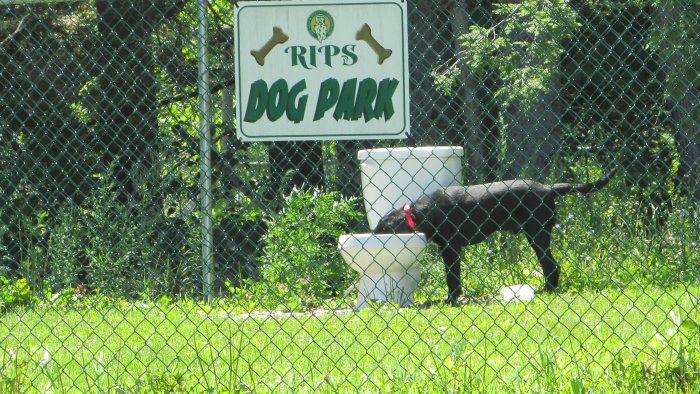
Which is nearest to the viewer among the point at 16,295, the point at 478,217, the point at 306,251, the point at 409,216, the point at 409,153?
the point at 409,153

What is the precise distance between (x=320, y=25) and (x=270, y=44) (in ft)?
0.65

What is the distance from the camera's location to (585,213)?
25.5 ft

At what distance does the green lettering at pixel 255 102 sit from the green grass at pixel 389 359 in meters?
0.87

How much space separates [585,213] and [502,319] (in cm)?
230

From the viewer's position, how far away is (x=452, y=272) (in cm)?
652

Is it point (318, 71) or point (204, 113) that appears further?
point (204, 113)

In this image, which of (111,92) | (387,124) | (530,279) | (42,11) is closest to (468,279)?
(530,279)

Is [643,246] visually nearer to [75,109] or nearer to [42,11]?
[75,109]

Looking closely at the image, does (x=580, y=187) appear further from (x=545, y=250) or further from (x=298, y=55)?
(x=298, y=55)

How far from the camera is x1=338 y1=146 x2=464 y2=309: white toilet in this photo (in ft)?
21.1

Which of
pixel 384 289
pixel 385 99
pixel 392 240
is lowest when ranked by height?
pixel 384 289

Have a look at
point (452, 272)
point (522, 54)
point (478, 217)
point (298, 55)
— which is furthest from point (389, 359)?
point (478, 217)

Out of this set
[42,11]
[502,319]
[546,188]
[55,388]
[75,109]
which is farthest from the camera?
[42,11]

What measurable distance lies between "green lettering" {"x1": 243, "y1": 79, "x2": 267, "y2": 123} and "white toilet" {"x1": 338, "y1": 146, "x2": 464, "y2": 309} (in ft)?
8.19
